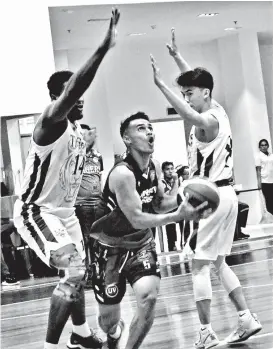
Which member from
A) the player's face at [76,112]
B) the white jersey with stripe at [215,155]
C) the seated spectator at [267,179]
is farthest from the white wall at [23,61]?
the player's face at [76,112]

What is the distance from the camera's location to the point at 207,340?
488 centimetres

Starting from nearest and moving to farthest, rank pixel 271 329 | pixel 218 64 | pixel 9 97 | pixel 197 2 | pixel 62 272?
pixel 62 272, pixel 271 329, pixel 9 97, pixel 197 2, pixel 218 64

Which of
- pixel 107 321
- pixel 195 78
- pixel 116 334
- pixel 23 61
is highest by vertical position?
pixel 23 61

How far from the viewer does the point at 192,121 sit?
16.3 ft

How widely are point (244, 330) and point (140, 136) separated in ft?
4.79

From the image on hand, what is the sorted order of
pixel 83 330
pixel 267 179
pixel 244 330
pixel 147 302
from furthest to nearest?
1. pixel 267 179
2. pixel 83 330
3. pixel 244 330
4. pixel 147 302

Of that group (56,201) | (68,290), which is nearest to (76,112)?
(56,201)

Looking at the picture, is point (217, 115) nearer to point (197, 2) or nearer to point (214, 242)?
point (214, 242)

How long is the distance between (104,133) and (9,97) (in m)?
5.77

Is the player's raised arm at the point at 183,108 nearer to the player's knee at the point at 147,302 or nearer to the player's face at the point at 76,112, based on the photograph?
the player's face at the point at 76,112

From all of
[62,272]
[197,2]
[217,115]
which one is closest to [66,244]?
[62,272]

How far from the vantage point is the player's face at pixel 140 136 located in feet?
15.1

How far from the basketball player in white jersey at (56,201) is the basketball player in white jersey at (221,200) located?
80 cm

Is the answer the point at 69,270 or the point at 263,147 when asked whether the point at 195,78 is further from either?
the point at 263,147
